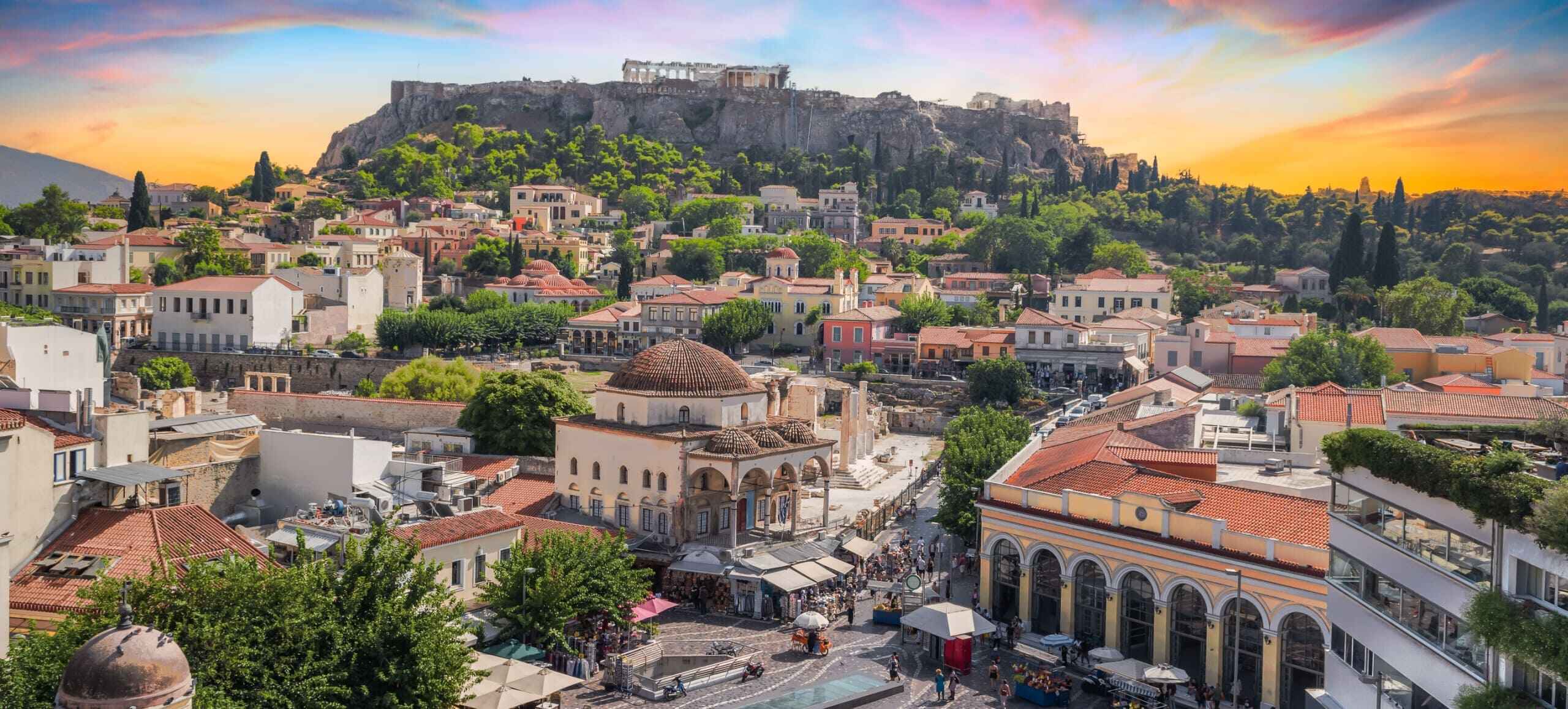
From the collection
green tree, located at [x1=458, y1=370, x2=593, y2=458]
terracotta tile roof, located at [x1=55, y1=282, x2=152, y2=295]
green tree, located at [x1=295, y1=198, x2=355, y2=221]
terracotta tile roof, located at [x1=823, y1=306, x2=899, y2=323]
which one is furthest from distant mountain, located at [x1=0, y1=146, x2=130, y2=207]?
green tree, located at [x1=458, y1=370, x2=593, y2=458]

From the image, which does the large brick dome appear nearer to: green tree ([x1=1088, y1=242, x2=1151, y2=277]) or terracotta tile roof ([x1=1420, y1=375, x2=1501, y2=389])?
terracotta tile roof ([x1=1420, y1=375, x2=1501, y2=389])

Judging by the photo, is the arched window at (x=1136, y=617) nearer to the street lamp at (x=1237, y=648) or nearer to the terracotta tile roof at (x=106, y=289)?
the street lamp at (x=1237, y=648)

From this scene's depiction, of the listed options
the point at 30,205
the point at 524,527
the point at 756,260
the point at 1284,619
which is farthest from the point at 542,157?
the point at 1284,619

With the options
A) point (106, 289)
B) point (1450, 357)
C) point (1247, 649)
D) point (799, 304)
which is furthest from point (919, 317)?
point (1247, 649)

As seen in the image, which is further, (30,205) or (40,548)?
(30,205)

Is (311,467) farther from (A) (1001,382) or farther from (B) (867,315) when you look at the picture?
(B) (867,315)

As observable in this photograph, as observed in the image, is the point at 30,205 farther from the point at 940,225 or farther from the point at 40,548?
the point at 40,548
